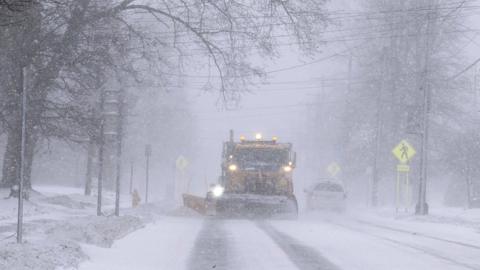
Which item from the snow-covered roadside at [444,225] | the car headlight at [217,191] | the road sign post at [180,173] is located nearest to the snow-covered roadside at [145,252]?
the snow-covered roadside at [444,225]

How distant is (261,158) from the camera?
28.4 m

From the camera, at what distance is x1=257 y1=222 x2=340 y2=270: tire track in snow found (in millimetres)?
12250

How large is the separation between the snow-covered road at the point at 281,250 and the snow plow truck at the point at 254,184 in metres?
5.56

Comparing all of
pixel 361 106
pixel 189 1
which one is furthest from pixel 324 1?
pixel 361 106

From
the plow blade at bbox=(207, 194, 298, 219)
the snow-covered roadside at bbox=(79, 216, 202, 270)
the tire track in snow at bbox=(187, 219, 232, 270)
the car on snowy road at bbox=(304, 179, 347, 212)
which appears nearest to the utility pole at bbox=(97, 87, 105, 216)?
the snow-covered roadside at bbox=(79, 216, 202, 270)

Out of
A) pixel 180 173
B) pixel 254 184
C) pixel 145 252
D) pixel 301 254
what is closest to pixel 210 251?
pixel 145 252

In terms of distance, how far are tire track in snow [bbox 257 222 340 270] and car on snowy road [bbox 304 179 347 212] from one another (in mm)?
17333

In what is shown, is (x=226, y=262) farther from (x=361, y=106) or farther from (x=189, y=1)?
(x=361, y=106)

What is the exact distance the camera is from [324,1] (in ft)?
79.7

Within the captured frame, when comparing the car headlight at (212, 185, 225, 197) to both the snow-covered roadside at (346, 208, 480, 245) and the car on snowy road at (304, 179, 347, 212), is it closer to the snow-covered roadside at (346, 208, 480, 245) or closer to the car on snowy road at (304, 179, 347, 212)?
the snow-covered roadside at (346, 208, 480, 245)

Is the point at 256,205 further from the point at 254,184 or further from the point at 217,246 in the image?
the point at 217,246

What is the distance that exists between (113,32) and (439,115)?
25366 mm

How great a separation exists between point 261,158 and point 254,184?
105cm

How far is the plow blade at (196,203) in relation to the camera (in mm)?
28578
